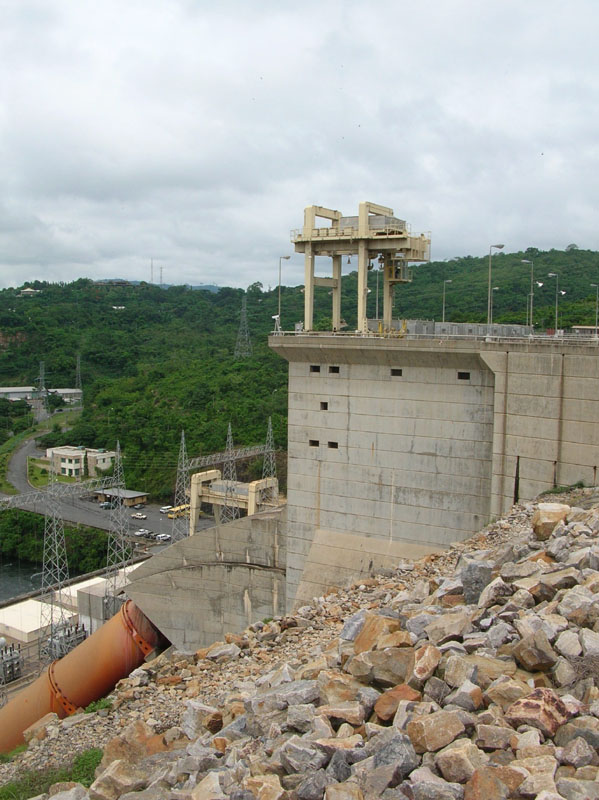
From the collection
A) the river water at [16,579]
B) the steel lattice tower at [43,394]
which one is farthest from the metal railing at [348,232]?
the steel lattice tower at [43,394]

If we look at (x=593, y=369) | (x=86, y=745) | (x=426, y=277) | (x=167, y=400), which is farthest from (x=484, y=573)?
(x=426, y=277)

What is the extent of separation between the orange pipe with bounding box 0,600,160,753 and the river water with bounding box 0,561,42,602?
111ft

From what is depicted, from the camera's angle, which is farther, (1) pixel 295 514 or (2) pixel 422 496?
(1) pixel 295 514

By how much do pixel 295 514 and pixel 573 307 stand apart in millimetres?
36996

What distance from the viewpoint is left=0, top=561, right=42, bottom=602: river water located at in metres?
57.0

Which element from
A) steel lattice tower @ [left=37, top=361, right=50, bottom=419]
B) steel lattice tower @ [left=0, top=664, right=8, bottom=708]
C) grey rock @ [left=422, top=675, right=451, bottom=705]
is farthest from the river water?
grey rock @ [left=422, top=675, right=451, bottom=705]

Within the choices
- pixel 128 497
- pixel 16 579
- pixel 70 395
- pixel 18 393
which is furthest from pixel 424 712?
pixel 18 393

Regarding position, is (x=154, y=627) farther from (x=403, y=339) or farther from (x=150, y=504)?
(x=150, y=504)

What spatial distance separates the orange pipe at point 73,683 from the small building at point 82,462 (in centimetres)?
5473

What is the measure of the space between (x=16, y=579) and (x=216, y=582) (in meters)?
40.7

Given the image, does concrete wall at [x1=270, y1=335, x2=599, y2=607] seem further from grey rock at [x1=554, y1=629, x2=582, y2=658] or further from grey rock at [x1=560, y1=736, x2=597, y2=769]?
grey rock at [x1=560, y1=736, x2=597, y2=769]

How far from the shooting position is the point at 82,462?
7700 cm

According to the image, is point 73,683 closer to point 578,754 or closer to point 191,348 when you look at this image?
point 578,754

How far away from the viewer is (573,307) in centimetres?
5450
